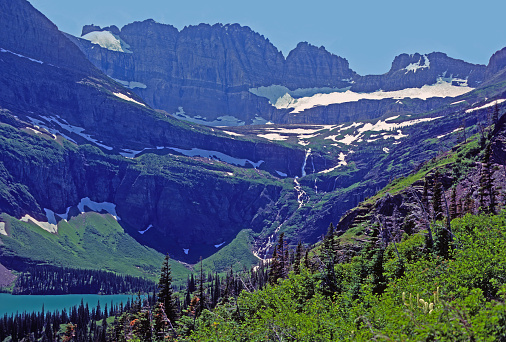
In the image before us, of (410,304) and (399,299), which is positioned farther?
(399,299)

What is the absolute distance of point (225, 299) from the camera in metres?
99.2

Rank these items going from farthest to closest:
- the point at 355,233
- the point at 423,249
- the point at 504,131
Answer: the point at 355,233 < the point at 504,131 < the point at 423,249

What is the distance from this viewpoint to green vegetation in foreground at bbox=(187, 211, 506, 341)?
20281 mm

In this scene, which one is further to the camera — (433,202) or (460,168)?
(460,168)

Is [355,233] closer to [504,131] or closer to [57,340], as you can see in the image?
[504,131]

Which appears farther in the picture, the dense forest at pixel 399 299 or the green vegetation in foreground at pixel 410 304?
the dense forest at pixel 399 299

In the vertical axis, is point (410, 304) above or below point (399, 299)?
above

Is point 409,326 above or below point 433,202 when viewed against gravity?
below

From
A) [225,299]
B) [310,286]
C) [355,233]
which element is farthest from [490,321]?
[355,233]

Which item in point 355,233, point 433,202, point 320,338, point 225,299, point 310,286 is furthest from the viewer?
point 355,233

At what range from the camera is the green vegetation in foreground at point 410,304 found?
20.3 m

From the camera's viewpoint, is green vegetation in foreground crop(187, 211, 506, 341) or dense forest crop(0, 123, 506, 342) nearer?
green vegetation in foreground crop(187, 211, 506, 341)

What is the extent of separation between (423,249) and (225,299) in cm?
6097

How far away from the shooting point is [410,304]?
22875mm
